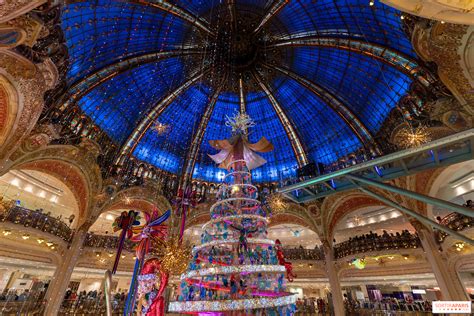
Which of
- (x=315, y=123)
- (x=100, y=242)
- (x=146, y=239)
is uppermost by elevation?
(x=315, y=123)

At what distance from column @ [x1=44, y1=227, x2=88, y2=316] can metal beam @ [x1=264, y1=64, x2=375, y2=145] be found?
22301 mm

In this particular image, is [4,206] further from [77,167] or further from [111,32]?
[111,32]

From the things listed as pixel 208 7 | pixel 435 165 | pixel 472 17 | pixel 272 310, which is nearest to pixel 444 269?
pixel 435 165

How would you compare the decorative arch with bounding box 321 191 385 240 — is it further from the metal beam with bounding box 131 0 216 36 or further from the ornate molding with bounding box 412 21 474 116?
the metal beam with bounding box 131 0 216 36

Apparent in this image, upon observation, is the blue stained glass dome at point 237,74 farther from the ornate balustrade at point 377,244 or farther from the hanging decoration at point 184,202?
the ornate balustrade at point 377,244

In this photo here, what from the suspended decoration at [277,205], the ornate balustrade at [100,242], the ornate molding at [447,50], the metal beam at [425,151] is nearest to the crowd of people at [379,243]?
the suspended decoration at [277,205]

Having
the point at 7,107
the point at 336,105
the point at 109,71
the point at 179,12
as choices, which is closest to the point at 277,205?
the point at 336,105

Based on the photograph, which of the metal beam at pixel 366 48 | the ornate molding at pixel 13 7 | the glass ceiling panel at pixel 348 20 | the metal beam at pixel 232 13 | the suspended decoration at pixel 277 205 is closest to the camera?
the ornate molding at pixel 13 7

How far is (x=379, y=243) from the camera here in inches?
765

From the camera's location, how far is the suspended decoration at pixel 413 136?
1327cm

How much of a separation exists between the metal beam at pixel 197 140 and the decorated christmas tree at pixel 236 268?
47.7 feet

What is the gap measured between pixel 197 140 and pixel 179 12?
439 inches

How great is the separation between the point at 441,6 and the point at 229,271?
27.4ft

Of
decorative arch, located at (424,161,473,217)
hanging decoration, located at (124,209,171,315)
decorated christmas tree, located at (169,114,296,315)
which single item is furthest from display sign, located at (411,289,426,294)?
hanging decoration, located at (124,209,171,315)
